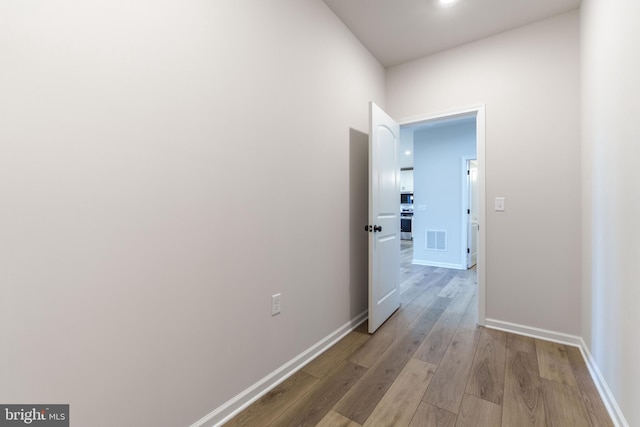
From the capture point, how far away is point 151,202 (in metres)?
1.14

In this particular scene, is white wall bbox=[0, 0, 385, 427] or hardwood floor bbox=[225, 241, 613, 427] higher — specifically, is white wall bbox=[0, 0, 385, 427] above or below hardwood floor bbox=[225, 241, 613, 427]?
above

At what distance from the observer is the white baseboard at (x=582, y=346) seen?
4.63 ft

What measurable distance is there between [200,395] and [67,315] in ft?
2.37

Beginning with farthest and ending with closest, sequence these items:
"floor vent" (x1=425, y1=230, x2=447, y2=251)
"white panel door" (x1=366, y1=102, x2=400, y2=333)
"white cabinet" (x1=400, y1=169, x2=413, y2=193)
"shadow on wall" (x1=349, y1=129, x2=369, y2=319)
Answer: "white cabinet" (x1=400, y1=169, x2=413, y2=193) → "floor vent" (x1=425, y1=230, x2=447, y2=251) → "shadow on wall" (x1=349, y1=129, x2=369, y2=319) → "white panel door" (x1=366, y1=102, x2=400, y2=333)

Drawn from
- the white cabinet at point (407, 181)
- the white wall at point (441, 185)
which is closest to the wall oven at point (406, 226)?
the white cabinet at point (407, 181)

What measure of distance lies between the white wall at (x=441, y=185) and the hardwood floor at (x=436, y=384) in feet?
9.10

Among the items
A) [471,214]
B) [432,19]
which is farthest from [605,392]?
[471,214]

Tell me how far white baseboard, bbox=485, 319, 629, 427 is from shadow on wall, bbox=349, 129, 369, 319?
4.04 feet

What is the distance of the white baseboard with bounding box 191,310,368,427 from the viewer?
138 centimetres

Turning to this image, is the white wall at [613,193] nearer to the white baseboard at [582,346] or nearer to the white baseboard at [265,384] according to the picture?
the white baseboard at [582,346]

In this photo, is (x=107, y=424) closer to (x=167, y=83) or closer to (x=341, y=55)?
(x=167, y=83)

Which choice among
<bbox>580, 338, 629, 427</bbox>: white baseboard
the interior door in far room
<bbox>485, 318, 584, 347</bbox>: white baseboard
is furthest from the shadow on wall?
the interior door in far room

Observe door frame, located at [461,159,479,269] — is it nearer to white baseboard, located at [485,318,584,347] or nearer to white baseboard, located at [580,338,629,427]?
white baseboard, located at [485,318,584,347]

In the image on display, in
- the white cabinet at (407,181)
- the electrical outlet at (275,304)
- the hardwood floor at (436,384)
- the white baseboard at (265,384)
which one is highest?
the white cabinet at (407,181)
